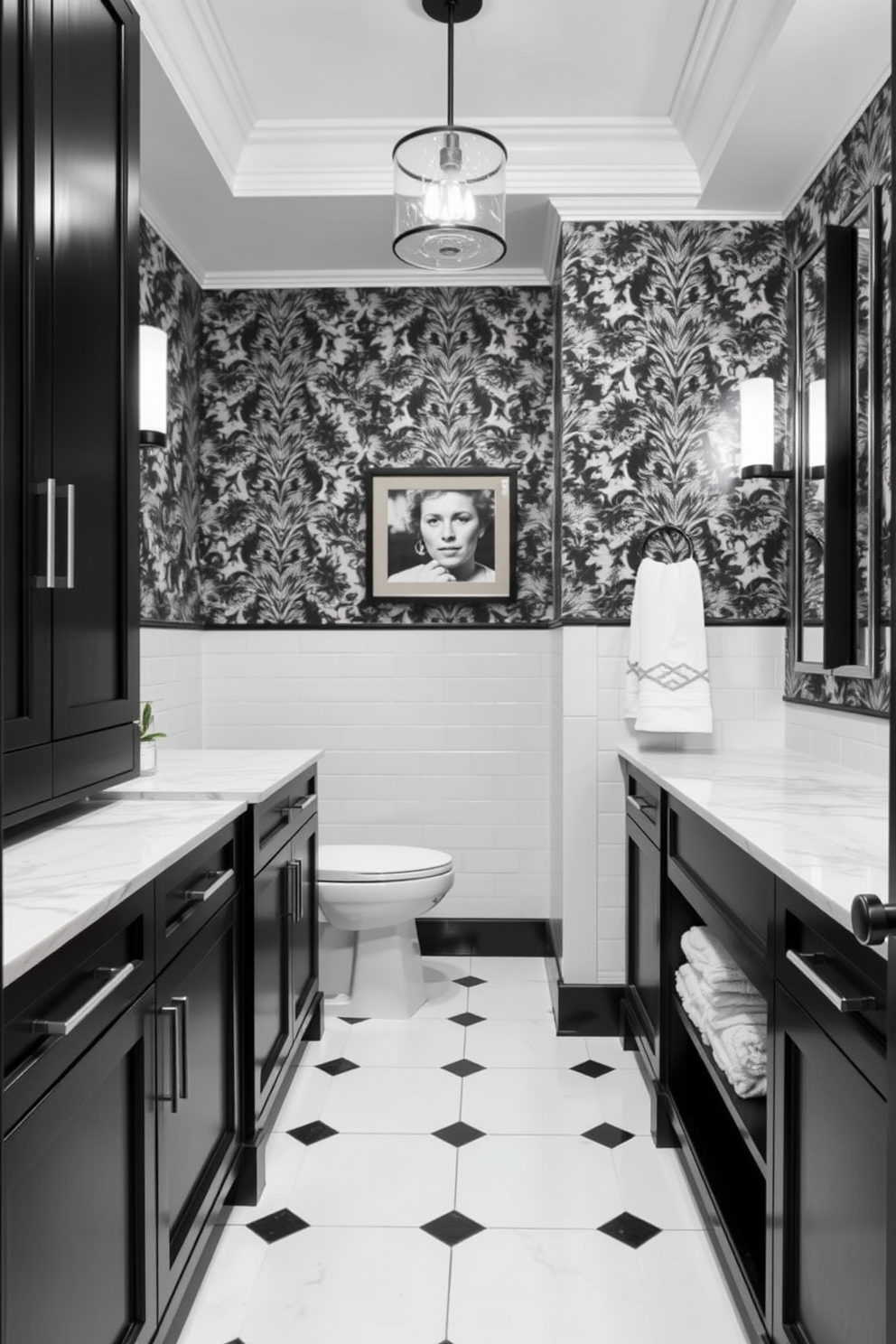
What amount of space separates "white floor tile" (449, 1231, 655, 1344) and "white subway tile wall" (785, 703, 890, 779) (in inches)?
47.6

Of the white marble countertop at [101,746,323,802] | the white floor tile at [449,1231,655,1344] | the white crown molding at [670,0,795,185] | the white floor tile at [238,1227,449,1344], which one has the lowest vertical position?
the white floor tile at [238,1227,449,1344]

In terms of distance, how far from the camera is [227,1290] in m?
1.84

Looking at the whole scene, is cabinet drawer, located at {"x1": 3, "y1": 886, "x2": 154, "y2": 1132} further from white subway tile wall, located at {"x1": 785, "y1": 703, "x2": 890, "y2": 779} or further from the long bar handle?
white subway tile wall, located at {"x1": 785, "y1": 703, "x2": 890, "y2": 779}

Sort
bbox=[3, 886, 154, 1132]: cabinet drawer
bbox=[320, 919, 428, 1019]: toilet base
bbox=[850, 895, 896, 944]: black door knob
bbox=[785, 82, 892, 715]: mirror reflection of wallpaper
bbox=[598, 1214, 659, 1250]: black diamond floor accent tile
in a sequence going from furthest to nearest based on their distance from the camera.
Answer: bbox=[320, 919, 428, 1019]: toilet base → bbox=[785, 82, 892, 715]: mirror reflection of wallpaper → bbox=[598, 1214, 659, 1250]: black diamond floor accent tile → bbox=[3, 886, 154, 1132]: cabinet drawer → bbox=[850, 895, 896, 944]: black door knob

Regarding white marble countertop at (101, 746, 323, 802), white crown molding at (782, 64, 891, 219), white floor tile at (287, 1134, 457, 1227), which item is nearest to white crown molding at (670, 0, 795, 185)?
white crown molding at (782, 64, 891, 219)

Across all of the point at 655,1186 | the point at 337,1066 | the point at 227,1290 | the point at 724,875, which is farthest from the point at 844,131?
the point at 227,1290

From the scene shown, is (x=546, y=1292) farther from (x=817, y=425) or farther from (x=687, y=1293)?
(x=817, y=425)

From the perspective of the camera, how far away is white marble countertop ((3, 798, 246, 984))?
1.10 meters

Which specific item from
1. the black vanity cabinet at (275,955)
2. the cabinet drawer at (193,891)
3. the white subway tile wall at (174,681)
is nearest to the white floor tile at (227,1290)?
the black vanity cabinet at (275,955)

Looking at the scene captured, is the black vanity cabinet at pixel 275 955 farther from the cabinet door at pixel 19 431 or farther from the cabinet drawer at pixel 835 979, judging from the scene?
the cabinet drawer at pixel 835 979

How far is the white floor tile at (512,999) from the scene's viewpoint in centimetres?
326

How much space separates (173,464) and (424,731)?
1323 millimetres

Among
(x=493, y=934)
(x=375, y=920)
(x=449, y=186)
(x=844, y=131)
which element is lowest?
(x=493, y=934)

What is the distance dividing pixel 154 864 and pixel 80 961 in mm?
→ 246
